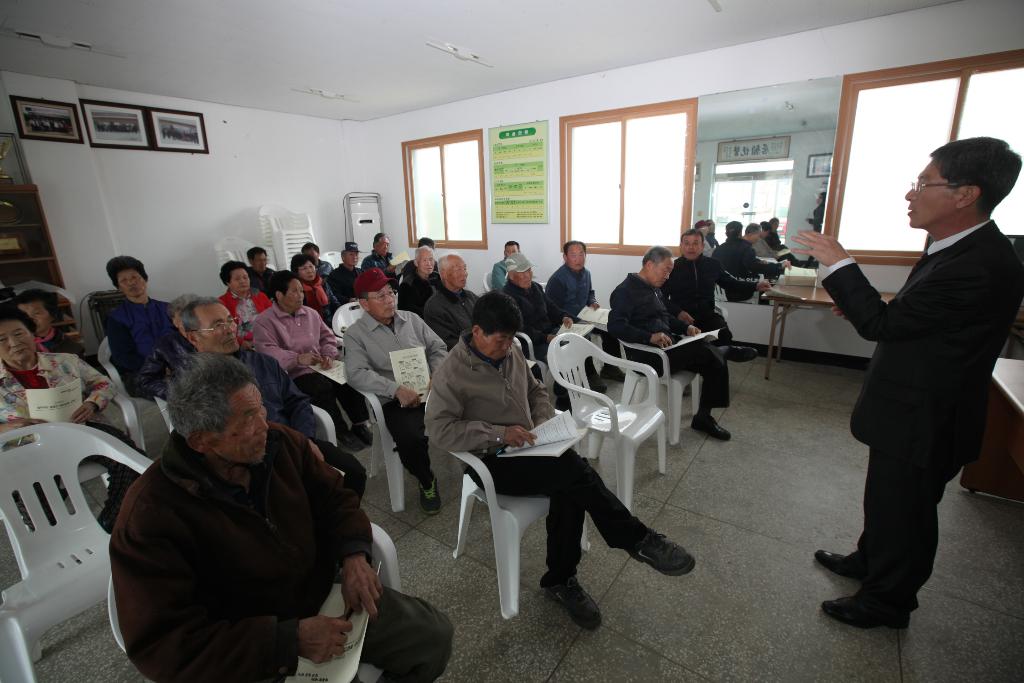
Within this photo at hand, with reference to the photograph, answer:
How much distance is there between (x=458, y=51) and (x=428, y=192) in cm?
285

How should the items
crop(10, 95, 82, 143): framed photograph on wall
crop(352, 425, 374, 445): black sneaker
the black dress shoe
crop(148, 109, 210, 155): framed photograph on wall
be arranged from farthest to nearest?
crop(148, 109, 210, 155): framed photograph on wall
crop(10, 95, 82, 143): framed photograph on wall
crop(352, 425, 374, 445): black sneaker
the black dress shoe

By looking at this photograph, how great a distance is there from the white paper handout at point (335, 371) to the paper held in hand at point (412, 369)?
0.46 metres

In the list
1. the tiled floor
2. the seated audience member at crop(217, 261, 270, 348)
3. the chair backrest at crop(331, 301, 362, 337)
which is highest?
the seated audience member at crop(217, 261, 270, 348)

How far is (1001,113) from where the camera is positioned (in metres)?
3.33

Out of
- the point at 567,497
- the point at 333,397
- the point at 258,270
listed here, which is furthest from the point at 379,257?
the point at 567,497

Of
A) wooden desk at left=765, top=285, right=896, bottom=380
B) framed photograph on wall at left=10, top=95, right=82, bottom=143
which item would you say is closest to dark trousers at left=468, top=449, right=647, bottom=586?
wooden desk at left=765, top=285, right=896, bottom=380

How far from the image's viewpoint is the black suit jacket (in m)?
1.24

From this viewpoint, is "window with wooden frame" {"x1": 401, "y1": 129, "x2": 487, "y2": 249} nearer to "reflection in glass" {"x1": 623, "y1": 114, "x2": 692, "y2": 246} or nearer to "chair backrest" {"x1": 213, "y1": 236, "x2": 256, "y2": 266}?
"reflection in glass" {"x1": 623, "y1": 114, "x2": 692, "y2": 246}

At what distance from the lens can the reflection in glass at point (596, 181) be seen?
16.9ft

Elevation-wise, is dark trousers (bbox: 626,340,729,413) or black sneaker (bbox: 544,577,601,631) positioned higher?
dark trousers (bbox: 626,340,729,413)

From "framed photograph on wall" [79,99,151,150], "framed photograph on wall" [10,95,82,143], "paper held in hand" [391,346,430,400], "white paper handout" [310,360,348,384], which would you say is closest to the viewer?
"paper held in hand" [391,346,430,400]

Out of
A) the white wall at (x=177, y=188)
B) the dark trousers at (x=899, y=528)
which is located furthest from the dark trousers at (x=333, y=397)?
the white wall at (x=177, y=188)

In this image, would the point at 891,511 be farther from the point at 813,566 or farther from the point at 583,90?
the point at 583,90

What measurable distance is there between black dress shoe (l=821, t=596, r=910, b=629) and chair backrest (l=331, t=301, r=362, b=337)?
319cm
